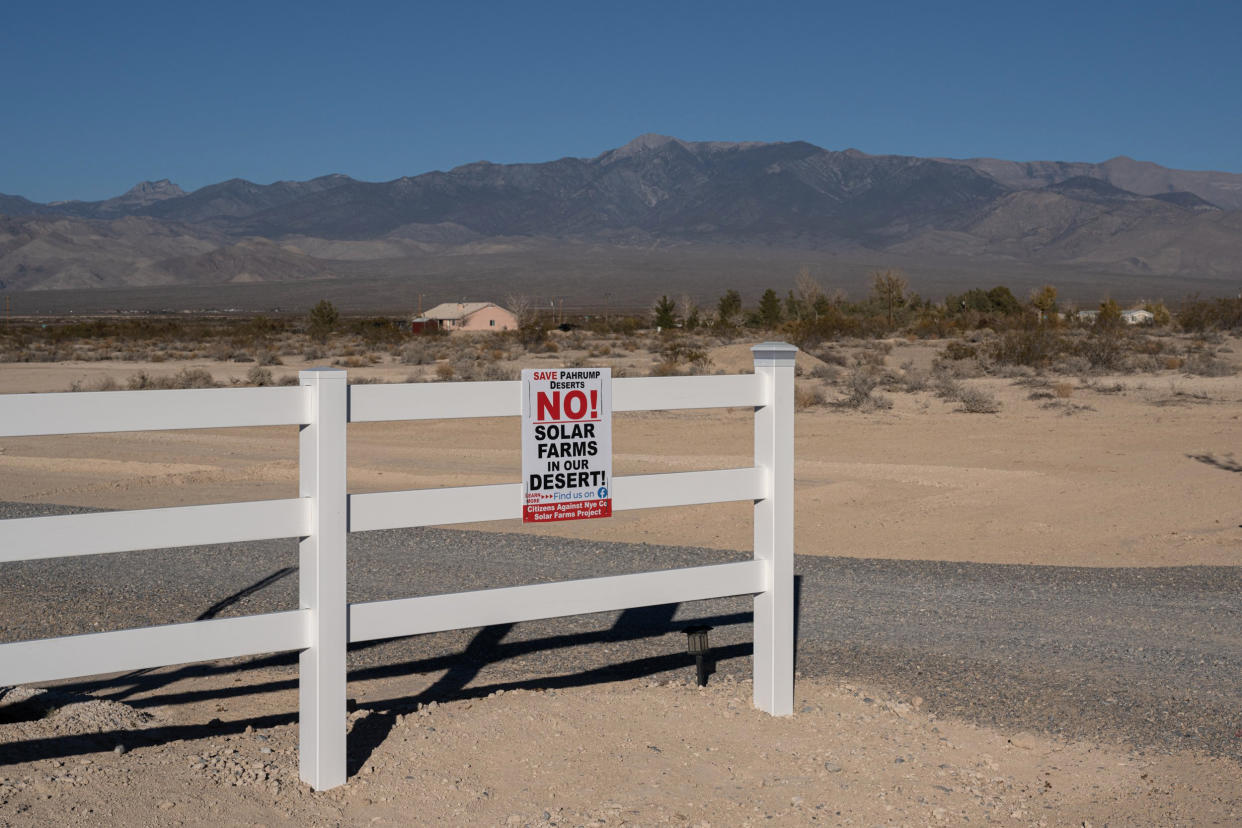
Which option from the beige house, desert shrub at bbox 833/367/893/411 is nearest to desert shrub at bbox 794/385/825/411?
desert shrub at bbox 833/367/893/411

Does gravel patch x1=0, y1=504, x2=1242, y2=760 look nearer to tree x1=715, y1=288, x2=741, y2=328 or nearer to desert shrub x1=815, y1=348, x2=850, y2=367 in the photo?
desert shrub x1=815, y1=348, x2=850, y2=367

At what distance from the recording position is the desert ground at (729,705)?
487 centimetres

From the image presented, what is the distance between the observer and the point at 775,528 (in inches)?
233

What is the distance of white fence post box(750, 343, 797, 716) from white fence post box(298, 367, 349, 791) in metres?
1.94

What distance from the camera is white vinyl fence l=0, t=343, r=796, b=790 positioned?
449 cm

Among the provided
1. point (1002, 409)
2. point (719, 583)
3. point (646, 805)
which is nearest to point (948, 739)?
point (719, 583)

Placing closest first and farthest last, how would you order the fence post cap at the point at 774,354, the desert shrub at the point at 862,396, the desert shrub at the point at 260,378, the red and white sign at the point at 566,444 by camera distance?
the red and white sign at the point at 566,444 < the fence post cap at the point at 774,354 < the desert shrub at the point at 862,396 < the desert shrub at the point at 260,378

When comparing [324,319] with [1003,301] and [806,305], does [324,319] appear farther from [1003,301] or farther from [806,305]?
[1003,301]

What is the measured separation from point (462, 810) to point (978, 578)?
5.73 metres

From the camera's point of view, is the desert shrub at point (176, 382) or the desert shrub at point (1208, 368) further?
the desert shrub at point (176, 382)

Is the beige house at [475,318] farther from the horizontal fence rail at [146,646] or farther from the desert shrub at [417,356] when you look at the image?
the horizontal fence rail at [146,646]

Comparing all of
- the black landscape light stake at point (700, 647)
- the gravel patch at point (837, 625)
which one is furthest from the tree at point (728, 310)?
the black landscape light stake at point (700, 647)

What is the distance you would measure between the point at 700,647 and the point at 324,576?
7.33ft

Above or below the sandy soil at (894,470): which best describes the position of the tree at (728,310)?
above
